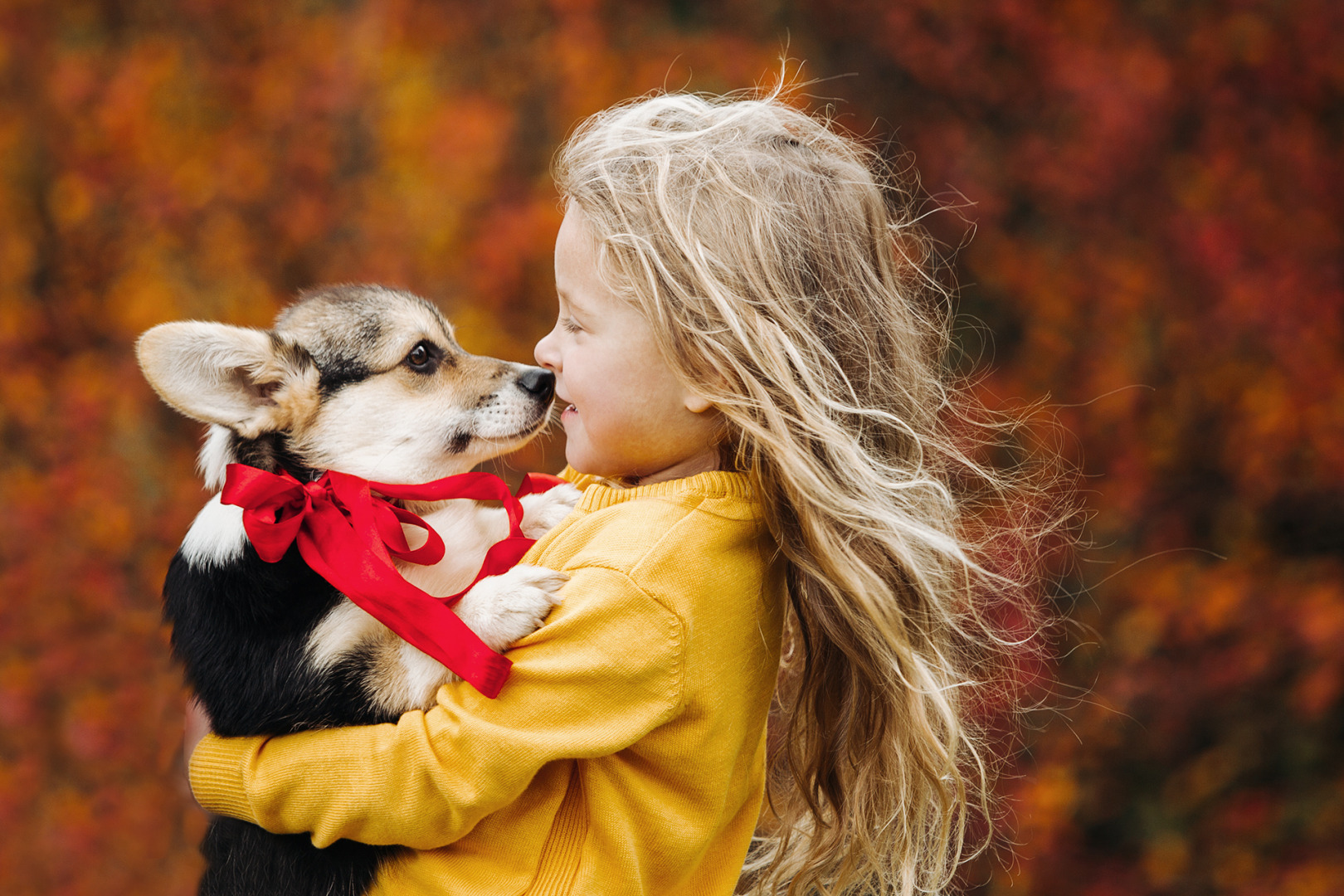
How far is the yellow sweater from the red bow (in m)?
0.09

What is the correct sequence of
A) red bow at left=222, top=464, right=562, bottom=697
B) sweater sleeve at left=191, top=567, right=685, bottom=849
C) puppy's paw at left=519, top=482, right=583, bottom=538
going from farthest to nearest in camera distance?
puppy's paw at left=519, top=482, right=583, bottom=538
red bow at left=222, top=464, right=562, bottom=697
sweater sleeve at left=191, top=567, right=685, bottom=849

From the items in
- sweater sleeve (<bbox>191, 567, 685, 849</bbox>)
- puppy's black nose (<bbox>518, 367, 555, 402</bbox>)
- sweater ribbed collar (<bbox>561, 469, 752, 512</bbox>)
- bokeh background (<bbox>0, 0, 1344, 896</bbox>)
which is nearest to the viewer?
sweater sleeve (<bbox>191, 567, 685, 849</bbox>)

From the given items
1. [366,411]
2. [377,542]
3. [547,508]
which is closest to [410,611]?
[377,542]

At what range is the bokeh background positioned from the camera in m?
4.66

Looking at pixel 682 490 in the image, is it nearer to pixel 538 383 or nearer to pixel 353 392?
pixel 538 383

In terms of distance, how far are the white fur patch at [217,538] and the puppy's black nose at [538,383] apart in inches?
26.4

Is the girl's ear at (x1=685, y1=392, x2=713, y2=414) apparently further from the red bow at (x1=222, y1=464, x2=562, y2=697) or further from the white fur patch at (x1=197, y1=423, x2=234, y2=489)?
the white fur patch at (x1=197, y1=423, x2=234, y2=489)

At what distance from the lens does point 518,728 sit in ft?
5.38

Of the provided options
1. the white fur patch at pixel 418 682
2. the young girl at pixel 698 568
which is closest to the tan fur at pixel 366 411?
the white fur patch at pixel 418 682

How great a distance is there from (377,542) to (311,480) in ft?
1.57

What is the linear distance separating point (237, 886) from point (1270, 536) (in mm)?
4594

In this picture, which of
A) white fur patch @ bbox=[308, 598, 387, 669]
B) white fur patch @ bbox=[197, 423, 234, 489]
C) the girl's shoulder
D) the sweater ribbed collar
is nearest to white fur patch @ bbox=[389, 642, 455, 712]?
white fur patch @ bbox=[308, 598, 387, 669]

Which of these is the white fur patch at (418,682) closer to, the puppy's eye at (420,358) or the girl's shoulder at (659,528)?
the girl's shoulder at (659,528)

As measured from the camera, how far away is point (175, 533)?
514 cm
